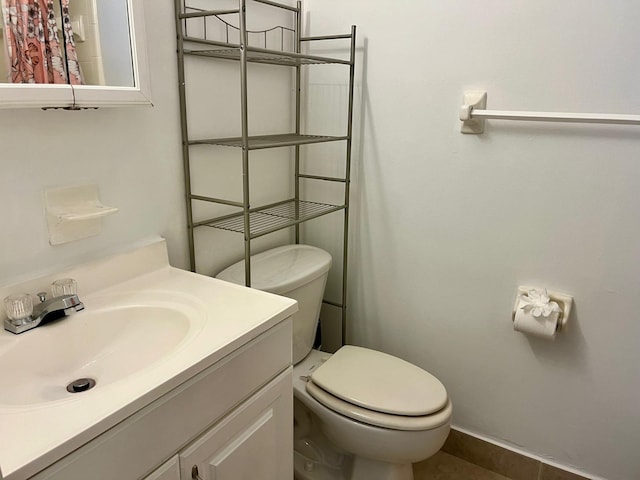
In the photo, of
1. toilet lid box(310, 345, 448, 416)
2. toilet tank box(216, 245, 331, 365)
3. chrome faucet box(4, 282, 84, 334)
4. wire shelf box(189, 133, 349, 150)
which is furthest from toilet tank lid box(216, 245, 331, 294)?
chrome faucet box(4, 282, 84, 334)

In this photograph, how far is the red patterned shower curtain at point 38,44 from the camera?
0.95 m

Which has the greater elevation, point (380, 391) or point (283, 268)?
point (283, 268)

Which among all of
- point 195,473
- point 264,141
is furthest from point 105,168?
point 195,473

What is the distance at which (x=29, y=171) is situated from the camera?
1026 millimetres

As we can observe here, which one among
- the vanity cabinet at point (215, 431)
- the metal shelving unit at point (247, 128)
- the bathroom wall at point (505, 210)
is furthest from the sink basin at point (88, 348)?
the bathroom wall at point (505, 210)

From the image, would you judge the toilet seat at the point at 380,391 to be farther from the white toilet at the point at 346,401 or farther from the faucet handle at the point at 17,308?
the faucet handle at the point at 17,308

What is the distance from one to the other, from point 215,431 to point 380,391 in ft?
1.96

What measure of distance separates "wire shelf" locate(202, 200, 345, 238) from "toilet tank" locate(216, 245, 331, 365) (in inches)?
5.3

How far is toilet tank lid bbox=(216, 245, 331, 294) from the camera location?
57.7 inches

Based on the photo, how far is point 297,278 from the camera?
4.91ft

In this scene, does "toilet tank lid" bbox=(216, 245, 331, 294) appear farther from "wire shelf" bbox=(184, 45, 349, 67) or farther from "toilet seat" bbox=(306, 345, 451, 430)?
"wire shelf" bbox=(184, 45, 349, 67)

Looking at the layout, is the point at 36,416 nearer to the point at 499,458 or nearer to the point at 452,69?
the point at 452,69

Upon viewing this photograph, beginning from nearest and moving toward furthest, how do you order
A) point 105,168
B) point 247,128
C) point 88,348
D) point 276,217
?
point 88,348 < point 105,168 < point 247,128 < point 276,217

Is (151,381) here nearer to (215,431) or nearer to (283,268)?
(215,431)
